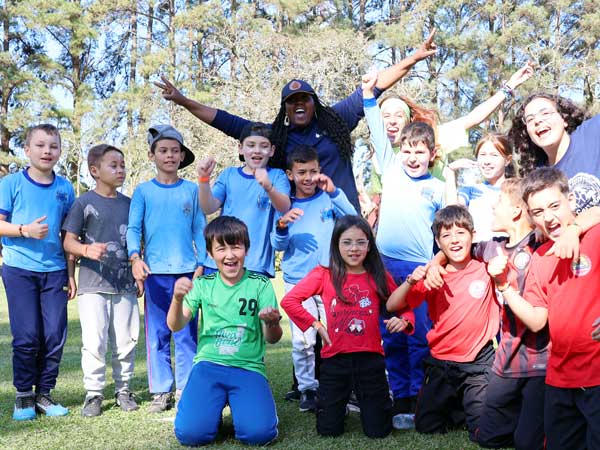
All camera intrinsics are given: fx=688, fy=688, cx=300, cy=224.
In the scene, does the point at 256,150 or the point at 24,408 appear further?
the point at 256,150

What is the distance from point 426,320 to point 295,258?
1035 mm

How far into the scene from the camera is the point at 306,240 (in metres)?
4.98

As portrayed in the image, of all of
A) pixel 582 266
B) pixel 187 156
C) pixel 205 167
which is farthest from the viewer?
pixel 187 156

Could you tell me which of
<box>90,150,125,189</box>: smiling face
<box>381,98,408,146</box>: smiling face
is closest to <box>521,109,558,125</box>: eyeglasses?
<box>381,98,408,146</box>: smiling face

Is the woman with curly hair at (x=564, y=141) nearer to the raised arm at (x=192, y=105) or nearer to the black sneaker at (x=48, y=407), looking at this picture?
the raised arm at (x=192, y=105)

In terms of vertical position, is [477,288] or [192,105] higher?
[192,105]

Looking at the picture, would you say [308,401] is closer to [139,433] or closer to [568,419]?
[139,433]

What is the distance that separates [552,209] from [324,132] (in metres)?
2.16

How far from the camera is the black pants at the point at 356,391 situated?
4336mm

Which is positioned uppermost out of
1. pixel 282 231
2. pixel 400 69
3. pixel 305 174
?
pixel 400 69

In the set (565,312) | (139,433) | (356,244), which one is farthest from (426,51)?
(139,433)

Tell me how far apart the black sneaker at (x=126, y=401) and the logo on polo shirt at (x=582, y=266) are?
10.6ft

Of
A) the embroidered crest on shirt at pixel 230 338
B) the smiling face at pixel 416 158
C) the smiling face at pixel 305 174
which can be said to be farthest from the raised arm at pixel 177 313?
the smiling face at pixel 416 158

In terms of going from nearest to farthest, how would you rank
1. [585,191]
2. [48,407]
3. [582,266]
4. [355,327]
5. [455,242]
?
[582,266], [585,191], [455,242], [355,327], [48,407]
